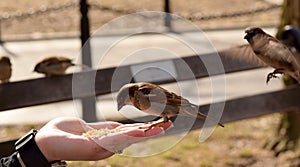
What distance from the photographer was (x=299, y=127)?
19.7 feet

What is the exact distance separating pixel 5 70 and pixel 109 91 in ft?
3.89

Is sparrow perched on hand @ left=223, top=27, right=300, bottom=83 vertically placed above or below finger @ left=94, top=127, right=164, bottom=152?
above

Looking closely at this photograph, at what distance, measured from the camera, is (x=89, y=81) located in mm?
3988

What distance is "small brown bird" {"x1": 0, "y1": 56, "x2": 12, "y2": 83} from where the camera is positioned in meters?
4.62

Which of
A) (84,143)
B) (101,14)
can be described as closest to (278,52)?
(84,143)

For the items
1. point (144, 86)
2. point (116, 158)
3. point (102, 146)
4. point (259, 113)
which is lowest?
point (116, 158)

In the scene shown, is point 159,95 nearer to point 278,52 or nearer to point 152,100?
point 152,100

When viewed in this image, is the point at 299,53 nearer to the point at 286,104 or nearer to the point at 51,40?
the point at 286,104

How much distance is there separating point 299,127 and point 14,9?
839 cm

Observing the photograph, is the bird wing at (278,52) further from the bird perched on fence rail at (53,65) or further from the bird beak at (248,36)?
the bird perched on fence rail at (53,65)

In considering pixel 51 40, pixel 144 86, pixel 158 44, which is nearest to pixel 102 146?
pixel 144 86

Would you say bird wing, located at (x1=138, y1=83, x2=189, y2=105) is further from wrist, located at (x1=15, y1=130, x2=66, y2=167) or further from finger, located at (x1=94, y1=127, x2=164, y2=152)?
wrist, located at (x1=15, y1=130, x2=66, y2=167)

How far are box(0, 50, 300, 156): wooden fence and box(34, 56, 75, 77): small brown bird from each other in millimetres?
741

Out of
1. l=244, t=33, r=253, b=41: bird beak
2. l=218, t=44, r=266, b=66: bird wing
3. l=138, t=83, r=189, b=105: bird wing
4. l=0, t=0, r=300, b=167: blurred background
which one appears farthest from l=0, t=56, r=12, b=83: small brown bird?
l=138, t=83, r=189, b=105: bird wing
